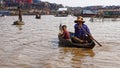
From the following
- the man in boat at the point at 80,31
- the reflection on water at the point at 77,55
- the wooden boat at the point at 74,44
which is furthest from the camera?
the man in boat at the point at 80,31

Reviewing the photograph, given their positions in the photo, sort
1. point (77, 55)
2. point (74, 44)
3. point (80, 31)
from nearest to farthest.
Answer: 1. point (77, 55)
2. point (80, 31)
3. point (74, 44)

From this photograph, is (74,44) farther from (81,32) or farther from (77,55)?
(77,55)

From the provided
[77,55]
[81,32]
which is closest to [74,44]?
[81,32]

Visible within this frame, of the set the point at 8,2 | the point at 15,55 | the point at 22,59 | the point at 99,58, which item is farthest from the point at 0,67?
the point at 8,2

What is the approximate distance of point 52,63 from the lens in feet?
42.7

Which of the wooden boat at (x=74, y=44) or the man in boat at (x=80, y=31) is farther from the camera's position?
the man in boat at (x=80, y=31)

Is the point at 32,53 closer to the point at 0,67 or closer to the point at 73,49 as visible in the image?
the point at 73,49

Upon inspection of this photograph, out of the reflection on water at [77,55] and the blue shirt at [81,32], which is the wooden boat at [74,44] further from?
the blue shirt at [81,32]

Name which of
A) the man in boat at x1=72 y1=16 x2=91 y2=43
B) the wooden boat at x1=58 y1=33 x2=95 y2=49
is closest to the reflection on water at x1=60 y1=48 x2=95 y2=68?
the wooden boat at x1=58 y1=33 x2=95 y2=49

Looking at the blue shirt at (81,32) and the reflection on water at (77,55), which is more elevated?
the blue shirt at (81,32)

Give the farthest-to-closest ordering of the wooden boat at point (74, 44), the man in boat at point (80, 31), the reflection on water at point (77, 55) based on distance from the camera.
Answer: the man in boat at point (80, 31)
the wooden boat at point (74, 44)
the reflection on water at point (77, 55)

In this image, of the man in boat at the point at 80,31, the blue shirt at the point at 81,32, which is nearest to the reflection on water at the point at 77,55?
the man in boat at the point at 80,31

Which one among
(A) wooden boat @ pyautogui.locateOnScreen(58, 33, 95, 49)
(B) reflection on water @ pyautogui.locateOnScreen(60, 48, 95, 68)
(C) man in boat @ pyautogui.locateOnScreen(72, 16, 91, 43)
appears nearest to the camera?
(B) reflection on water @ pyautogui.locateOnScreen(60, 48, 95, 68)

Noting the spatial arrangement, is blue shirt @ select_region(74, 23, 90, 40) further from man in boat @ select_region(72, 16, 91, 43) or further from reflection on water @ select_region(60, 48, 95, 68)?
reflection on water @ select_region(60, 48, 95, 68)
